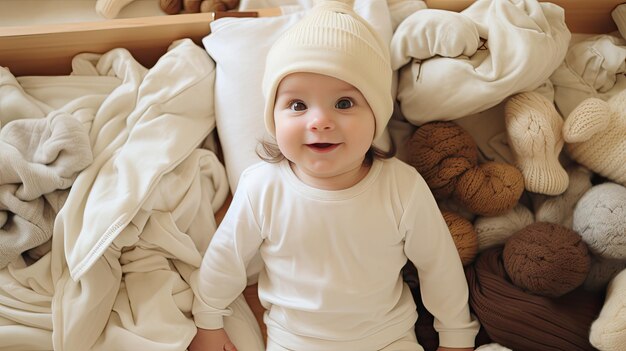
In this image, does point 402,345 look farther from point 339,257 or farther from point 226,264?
point 226,264

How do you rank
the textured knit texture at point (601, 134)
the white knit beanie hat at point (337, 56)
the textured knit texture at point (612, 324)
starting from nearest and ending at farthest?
the white knit beanie hat at point (337, 56)
the textured knit texture at point (612, 324)
the textured knit texture at point (601, 134)

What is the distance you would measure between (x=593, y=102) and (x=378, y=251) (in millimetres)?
465

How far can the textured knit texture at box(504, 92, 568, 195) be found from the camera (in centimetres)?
98

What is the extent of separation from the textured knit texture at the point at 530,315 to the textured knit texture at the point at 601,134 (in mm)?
233

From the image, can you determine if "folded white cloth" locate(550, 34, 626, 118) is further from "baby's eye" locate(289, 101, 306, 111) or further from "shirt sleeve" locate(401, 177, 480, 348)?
"baby's eye" locate(289, 101, 306, 111)

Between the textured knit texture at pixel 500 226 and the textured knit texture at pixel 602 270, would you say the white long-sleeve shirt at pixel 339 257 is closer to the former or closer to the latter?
the textured knit texture at pixel 500 226

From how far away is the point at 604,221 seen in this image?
92 centimetres

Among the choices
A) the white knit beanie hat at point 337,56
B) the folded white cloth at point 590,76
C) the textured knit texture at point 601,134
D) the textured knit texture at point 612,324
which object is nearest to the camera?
the white knit beanie hat at point 337,56

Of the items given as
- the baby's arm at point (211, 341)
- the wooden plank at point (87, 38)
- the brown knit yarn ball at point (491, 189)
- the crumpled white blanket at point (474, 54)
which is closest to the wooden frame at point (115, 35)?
the wooden plank at point (87, 38)

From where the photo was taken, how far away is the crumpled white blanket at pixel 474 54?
975mm

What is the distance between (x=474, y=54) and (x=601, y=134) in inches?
10.5

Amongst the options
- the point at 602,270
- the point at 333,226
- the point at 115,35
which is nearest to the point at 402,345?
the point at 333,226

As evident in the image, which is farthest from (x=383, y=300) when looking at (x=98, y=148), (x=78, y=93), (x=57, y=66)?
(x=57, y=66)

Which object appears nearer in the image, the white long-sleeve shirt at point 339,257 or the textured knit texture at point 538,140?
the white long-sleeve shirt at point 339,257
